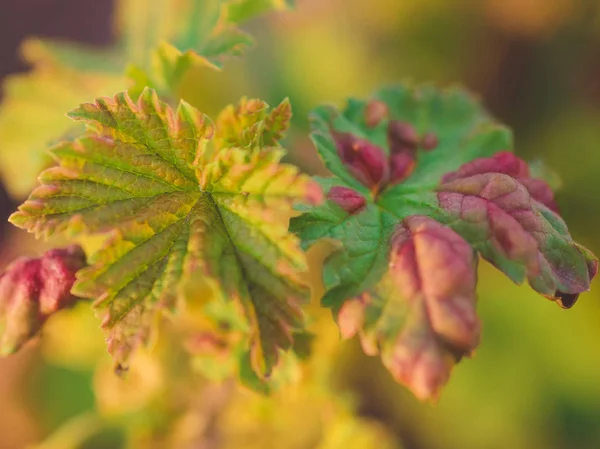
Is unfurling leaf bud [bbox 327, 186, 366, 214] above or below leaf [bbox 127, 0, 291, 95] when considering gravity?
below

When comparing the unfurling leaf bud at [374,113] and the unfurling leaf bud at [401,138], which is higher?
the unfurling leaf bud at [374,113]

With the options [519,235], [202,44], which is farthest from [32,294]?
[519,235]

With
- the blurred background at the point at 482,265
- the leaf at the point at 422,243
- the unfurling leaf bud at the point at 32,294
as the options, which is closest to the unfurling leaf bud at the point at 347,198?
the leaf at the point at 422,243

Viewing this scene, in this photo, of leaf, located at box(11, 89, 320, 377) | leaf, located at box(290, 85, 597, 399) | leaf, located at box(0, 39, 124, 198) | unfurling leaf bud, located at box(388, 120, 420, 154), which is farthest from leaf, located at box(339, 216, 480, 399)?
leaf, located at box(0, 39, 124, 198)

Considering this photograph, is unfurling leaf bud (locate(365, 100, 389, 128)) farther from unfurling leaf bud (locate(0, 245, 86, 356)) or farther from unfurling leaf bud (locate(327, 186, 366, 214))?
unfurling leaf bud (locate(0, 245, 86, 356))

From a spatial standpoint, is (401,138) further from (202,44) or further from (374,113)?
(202,44)

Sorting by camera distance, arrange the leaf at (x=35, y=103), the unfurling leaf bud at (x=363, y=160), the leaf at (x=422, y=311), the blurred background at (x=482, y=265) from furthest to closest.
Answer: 1. the blurred background at (x=482, y=265)
2. the leaf at (x=35, y=103)
3. the unfurling leaf bud at (x=363, y=160)
4. the leaf at (x=422, y=311)

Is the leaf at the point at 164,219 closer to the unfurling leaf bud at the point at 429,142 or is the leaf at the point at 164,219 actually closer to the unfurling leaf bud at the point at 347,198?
the unfurling leaf bud at the point at 347,198
